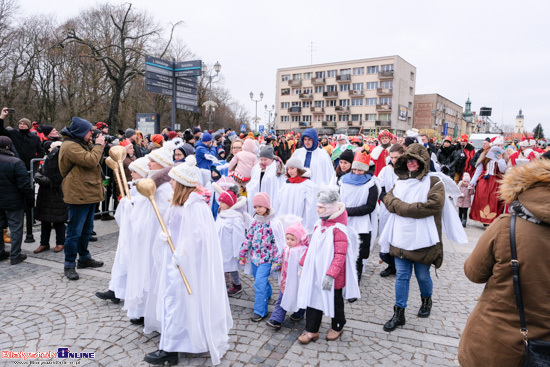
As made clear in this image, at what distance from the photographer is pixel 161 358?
312 cm

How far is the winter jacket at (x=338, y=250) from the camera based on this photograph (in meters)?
3.48

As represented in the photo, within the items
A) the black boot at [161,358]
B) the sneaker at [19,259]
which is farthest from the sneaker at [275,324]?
the sneaker at [19,259]

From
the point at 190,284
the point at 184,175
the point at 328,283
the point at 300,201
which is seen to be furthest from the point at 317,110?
the point at 190,284

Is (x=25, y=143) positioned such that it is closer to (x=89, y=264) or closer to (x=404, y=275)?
(x=89, y=264)

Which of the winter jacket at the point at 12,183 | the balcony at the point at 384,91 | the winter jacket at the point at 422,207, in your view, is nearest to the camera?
the winter jacket at the point at 422,207

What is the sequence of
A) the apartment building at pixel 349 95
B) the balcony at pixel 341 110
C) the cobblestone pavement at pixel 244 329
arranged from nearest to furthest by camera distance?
the cobblestone pavement at pixel 244 329, the apartment building at pixel 349 95, the balcony at pixel 341 110

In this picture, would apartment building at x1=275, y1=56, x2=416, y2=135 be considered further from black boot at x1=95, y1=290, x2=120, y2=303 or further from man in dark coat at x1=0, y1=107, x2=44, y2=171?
black boot at x1=95, y1=290, x2=120, y2=303

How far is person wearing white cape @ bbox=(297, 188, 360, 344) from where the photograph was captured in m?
3.55

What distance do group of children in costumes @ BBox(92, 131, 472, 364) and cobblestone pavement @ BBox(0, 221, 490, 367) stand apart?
18cm

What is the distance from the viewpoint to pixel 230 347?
11.4ft

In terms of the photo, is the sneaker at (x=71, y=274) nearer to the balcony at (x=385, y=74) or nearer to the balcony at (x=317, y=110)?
the balcony at (x=385, y=74)

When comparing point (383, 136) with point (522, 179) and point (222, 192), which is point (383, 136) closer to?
point (222, 192)

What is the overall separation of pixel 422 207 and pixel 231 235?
7.74 feet

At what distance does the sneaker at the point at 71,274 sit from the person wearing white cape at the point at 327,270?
3.44 metres
